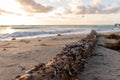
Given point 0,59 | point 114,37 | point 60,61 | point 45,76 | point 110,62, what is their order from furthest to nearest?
point 114,37 < point 0,59 < point 110,62 < point 60,61 < point 45,76

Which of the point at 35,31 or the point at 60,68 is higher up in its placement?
the point at 60,68

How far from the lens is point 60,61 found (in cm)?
463

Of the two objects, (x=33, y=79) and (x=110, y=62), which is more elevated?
(x=33, y=79)

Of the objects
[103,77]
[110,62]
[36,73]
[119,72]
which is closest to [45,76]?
[36,73]

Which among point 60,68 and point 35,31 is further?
point 35,31

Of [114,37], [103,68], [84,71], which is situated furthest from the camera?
[114,37]

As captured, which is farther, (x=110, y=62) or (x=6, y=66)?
(x=110, y=62)

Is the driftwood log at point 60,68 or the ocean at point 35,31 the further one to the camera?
the ocean at point 35,31

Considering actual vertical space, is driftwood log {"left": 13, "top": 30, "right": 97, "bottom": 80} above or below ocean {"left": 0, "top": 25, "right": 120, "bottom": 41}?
above

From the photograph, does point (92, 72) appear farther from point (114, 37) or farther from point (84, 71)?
point (114, 37)

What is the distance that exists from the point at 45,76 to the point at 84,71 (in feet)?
6.74

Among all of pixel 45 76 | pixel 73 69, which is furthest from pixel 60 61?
pixel 45 76

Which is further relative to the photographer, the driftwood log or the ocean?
the ocean

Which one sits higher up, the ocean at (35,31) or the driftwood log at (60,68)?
the driftwood log at (60,68)
